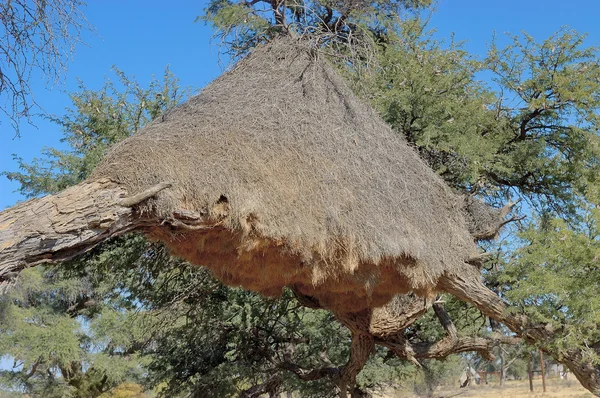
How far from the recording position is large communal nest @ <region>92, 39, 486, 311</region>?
682 centimetres

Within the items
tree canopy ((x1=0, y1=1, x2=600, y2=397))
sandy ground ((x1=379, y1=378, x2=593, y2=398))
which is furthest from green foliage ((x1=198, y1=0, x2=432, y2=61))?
sandy ground ((x1=379, y1=378, x2=593, y2=398))

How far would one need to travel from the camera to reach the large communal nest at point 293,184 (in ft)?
22.4

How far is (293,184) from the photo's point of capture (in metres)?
7.35

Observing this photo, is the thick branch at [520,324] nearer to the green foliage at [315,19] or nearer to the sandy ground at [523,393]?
the green foliage at [315,19]

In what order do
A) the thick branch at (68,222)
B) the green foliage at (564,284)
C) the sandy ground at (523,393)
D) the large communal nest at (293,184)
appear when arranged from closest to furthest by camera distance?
the thick branch at (68,222) → the large communal nest at (293,184) → the green foliage at (564,284) → the sandy ground at (523,393)

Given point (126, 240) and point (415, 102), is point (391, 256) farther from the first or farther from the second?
point (126, 240)

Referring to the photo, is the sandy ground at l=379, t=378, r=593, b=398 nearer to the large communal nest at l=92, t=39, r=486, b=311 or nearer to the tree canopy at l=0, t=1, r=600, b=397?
the tree canopy at l=0, t=1, r=600, b=397

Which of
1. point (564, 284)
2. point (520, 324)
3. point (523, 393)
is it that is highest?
point (564, 284)

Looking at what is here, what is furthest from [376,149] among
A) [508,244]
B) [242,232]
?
[508,244]

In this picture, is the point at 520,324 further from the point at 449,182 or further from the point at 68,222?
the point at 68,222

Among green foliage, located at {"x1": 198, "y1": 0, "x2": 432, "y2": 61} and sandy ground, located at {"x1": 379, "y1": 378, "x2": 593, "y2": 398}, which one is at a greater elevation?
green foliage, located at {"x1": 198, "y1": 0, "x2": 432, "y2": 61}

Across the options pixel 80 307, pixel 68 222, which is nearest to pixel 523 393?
pixel 80 307

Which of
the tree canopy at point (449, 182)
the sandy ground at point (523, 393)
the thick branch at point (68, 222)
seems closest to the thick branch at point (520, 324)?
the tree canopy at point (449, 182)

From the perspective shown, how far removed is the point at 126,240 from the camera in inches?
480
